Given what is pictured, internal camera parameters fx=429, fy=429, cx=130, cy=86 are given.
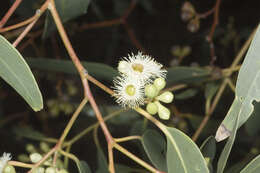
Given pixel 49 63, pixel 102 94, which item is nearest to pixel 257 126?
pixel 49 63

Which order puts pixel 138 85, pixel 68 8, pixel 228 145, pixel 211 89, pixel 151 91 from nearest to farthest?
pixel 228 145 < pixel 151 91 < pixel 138 85 < pixel 68 8 < pixel 211 89

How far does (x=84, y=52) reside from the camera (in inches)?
109

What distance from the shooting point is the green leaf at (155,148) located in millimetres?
1417

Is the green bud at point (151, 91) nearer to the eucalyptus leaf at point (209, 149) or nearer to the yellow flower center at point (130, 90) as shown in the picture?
the yellow flower center at point (130, 90)

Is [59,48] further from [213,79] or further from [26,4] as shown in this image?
[213,79]

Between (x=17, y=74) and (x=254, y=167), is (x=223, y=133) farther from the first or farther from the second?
(x=17, y=74)

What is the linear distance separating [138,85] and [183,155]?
0.94 feet

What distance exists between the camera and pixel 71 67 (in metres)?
1.80

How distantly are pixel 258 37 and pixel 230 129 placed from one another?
0.27m

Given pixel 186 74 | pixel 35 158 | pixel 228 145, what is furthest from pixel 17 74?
pixel 186 74

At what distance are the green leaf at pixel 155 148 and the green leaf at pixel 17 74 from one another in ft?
1.29

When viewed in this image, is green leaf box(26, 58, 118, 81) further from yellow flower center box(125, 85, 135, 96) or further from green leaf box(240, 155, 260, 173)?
green leaf box(240, 155, 260, 173)

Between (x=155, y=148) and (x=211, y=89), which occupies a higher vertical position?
(x=211, y=89)

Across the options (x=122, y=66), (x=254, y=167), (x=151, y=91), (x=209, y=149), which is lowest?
(x=254, y=167)
